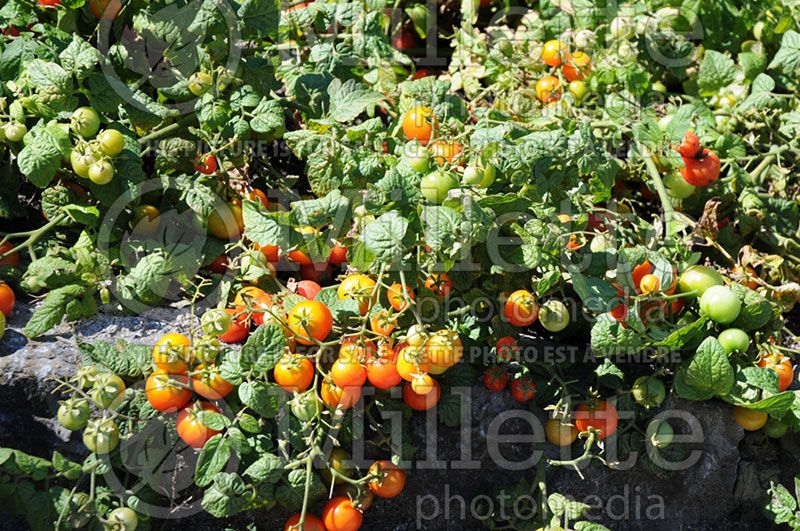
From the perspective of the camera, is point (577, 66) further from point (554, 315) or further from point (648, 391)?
point (648, 391)

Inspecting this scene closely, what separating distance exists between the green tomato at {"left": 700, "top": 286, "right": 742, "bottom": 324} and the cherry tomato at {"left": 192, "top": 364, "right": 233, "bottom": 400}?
1.21 metres

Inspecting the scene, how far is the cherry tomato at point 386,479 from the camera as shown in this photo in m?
1.93

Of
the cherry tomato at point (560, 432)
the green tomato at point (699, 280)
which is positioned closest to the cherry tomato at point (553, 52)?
the green tomato at point (699, 280)

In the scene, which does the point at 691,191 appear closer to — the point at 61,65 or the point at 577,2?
the point at 577,2

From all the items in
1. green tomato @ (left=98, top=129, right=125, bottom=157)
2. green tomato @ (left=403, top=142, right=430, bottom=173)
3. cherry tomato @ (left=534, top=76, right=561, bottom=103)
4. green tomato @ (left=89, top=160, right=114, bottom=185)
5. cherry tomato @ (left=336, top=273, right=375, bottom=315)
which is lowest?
cherry tomato @ (left=336, top=273, right=375, bottom=315)

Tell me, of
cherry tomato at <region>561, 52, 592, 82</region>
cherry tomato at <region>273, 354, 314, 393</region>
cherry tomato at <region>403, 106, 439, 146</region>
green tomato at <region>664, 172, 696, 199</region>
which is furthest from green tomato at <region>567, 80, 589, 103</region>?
cherry tomato at <region>273, 354, 314, 393</region>

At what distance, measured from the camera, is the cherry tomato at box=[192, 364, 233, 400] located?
1.84 m

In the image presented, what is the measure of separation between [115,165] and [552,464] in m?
1.32

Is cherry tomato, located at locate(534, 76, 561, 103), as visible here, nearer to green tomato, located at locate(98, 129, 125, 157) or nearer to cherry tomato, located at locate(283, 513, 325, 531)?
green tomato, located at locate(98, 129, 125, 157)

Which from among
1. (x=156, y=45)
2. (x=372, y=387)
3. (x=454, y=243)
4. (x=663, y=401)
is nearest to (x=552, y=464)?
(x=663, y=401)

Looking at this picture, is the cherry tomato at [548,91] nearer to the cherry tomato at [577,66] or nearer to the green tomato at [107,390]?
the cherry tomato at [577,66]

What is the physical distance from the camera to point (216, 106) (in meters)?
2.12

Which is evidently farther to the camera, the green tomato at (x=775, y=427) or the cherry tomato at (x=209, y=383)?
the green tomato at (x=775, y=427)

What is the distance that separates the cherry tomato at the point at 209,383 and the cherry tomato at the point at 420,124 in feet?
2.55
